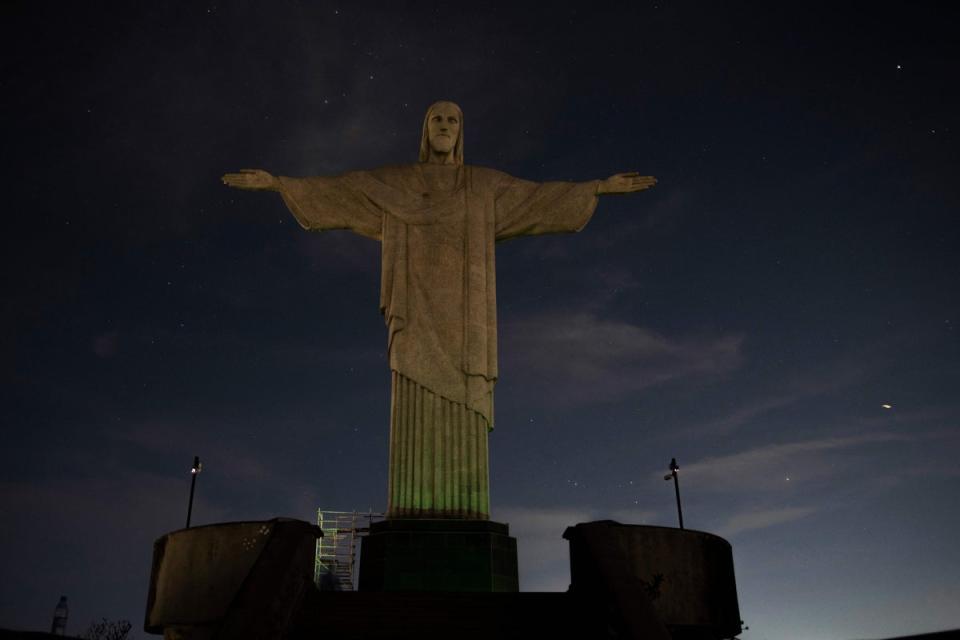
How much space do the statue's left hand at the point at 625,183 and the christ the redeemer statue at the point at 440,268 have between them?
2 cm

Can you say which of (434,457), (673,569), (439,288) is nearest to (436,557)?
(434,457)

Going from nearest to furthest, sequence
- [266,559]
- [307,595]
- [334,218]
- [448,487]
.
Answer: [266,559] < [307,595] < [448,487] < [334,218]

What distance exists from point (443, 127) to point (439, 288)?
2.81 meters

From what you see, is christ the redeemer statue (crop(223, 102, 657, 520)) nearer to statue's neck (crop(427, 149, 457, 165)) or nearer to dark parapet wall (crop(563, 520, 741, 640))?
statue's neck (crop(427, 149, 457, 165))

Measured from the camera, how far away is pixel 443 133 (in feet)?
45.6

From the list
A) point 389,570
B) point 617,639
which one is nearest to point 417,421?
point 389,570

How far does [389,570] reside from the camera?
11336 mm

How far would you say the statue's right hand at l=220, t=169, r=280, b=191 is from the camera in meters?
13.2

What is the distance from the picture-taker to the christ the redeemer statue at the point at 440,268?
40.1 feet

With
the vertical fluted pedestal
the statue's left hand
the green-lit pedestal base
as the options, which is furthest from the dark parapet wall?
the statue's left hand

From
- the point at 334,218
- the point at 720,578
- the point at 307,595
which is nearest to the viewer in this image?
the point at 307,595

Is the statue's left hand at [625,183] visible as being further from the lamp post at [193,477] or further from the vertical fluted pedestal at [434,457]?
the lamp post at [193,477]

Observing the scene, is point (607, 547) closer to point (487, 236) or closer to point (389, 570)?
point (389, 570)

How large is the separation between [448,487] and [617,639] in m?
4.66
